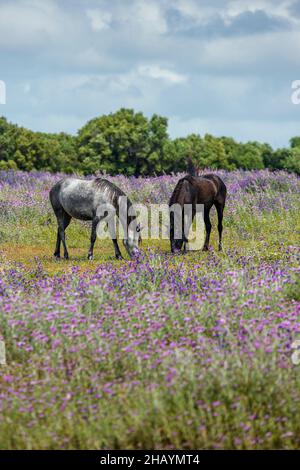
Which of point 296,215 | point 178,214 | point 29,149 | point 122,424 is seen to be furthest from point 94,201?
point 29,149

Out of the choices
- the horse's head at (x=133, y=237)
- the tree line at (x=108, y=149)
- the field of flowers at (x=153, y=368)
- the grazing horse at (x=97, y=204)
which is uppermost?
the tree line at (x=108, y=149)

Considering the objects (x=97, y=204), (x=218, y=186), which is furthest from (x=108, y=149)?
(x=97, y=204)

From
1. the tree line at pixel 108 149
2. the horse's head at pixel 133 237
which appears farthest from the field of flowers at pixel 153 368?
the tree line at pixel 108 149

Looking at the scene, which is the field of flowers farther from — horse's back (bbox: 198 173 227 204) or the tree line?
the tree line

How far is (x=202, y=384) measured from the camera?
502cm

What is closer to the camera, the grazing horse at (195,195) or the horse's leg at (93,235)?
the horse's leg at (93,235)

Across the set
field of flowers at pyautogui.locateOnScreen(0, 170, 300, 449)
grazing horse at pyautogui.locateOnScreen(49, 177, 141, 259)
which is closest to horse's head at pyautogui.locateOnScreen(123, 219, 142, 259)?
grazing horse at pyautogui.locateOnScreen(49, 177, 141, 259)

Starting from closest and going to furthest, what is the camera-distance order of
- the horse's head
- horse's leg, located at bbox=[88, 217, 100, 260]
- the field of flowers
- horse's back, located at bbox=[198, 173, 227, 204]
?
the field of flowers
the horse's head
horse's leg, located at bbox=[88, 217, 100, 260]
horse's back, located at bbox=[198, 173, 227, 204]

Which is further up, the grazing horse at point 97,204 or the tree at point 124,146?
the tree at point 124,146

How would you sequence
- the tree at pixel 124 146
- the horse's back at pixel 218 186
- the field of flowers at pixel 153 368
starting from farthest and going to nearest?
the tree at pixel 124 146
the horse's back at pixel 218 186
the field of flowers at pixel 153 368

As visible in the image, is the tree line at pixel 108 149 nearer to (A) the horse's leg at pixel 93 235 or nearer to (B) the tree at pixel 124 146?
(B) the tree at pixel 124 146

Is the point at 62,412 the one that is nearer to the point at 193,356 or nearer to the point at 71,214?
the point at 193,356

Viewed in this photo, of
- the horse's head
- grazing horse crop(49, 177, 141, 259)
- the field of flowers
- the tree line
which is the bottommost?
the field of flowers

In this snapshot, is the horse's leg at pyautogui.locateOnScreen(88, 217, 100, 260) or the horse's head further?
the horse's leg at pyautogui.locateOnScreen(88, 217, 100, 260)
